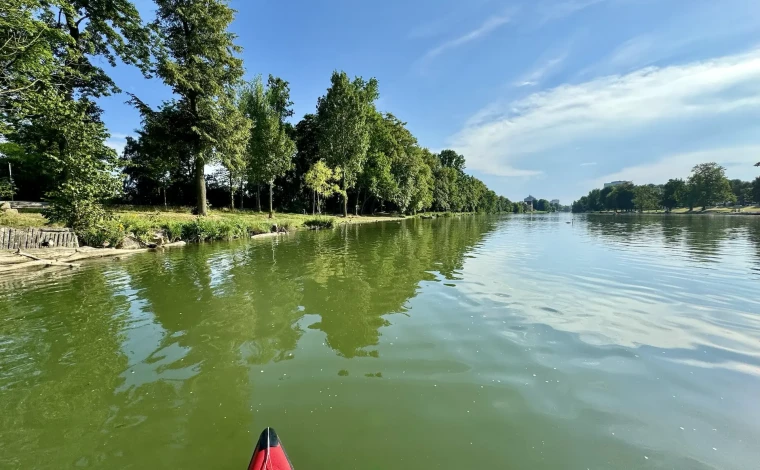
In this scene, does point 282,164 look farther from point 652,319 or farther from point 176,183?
point 652,319

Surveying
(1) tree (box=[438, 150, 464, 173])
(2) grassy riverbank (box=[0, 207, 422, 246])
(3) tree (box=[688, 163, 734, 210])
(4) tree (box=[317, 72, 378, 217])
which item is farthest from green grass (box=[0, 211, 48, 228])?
(3) tree (box=[688, 163, 734, 210])

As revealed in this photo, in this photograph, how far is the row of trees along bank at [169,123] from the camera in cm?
1789

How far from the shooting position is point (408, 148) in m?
75.6

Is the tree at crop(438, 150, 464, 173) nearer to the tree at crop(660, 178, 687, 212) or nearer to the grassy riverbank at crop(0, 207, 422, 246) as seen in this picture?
the tree at crop(660, 178, 687, 212)

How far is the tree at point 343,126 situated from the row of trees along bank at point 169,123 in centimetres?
15

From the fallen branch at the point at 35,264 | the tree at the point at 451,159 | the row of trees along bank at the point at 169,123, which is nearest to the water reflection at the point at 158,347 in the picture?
the fallen branch at the point at 35,264

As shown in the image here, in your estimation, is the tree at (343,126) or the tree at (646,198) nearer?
the tree at (343,126)

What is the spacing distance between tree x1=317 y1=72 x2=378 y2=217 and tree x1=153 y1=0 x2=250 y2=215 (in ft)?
57.4

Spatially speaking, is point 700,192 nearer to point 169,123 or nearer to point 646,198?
point 646,198

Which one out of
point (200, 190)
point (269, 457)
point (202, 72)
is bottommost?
point (269, 457)

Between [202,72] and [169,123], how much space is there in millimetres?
5620

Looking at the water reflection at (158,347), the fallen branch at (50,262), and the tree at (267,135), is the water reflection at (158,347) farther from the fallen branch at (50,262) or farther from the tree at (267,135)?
the tree at (267,135)

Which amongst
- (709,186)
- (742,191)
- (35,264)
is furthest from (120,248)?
(742,191)

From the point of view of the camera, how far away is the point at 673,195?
131375 millimetres
